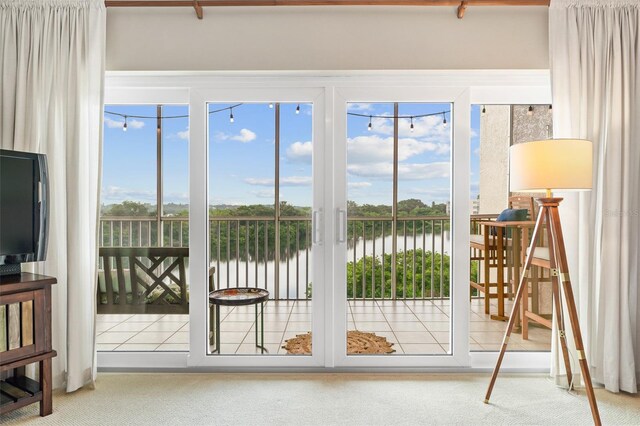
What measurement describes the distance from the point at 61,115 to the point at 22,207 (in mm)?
640

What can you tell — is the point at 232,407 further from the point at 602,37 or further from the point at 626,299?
the point at 602,37

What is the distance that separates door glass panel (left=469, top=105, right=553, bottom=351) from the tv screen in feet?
9.14

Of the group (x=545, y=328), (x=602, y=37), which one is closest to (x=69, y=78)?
(x=602, y=37)

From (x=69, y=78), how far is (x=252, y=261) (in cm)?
168

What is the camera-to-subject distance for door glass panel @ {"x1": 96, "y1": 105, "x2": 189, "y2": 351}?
2809 millimetres

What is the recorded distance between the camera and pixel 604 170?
7.88ft

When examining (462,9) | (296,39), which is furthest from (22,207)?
(462,9)

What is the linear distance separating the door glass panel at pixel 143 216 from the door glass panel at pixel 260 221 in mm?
252

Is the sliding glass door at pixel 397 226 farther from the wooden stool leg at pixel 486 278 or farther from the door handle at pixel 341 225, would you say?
the wooden stool leg at pixel 486 278

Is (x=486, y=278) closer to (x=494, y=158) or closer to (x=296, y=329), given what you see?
(x=494, y=158)

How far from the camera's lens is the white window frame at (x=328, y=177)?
2.69 metres

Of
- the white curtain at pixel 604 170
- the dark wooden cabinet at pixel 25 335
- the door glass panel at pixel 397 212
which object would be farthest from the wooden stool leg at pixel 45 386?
the white curtain at pixel 604 170

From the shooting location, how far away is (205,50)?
A: 2.59m

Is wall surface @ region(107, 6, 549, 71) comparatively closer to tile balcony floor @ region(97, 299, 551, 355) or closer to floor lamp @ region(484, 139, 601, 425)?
floor lamp @ region(484, 139, 601, 425)
